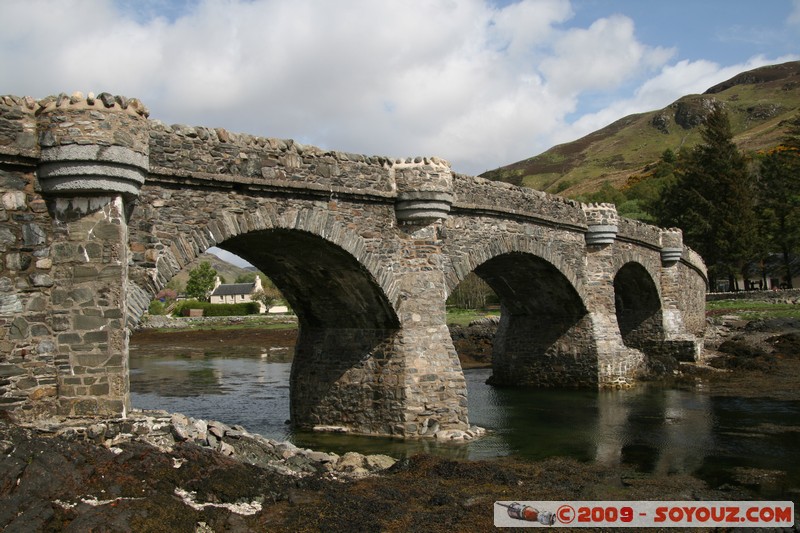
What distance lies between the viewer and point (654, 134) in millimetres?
135625

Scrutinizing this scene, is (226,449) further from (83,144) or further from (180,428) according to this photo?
(83,144)

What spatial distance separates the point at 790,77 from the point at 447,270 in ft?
489

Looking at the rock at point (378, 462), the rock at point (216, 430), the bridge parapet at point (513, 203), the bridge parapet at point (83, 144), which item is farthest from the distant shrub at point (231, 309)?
the bridge parapet at point (83, 144)

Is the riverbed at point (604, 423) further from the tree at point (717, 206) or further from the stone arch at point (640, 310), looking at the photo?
the tree at point (717, 206)

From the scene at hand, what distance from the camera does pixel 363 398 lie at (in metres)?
14.4

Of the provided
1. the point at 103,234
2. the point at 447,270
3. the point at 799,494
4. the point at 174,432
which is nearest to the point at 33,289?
the point at 103,234

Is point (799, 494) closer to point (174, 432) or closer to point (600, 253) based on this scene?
point (174, 432)

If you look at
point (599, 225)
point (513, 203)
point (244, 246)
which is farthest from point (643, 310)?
point (244, 246)

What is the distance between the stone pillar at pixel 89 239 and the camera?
9.07 metres

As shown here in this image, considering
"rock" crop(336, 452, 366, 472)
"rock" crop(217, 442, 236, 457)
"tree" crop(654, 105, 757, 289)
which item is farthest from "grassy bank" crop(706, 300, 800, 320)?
"rock" crop(217, 442, 236, 457)

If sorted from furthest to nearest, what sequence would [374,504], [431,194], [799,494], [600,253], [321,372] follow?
[600,253], [321,372], [431,194], [799,494], [374,504]

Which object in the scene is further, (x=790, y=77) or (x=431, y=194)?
(x=790, y=77)

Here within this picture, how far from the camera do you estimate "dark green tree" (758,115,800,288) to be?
5088cm

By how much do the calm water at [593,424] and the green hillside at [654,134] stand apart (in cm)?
8261
